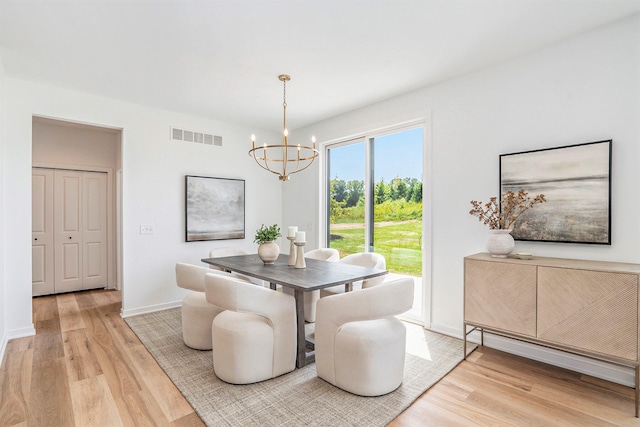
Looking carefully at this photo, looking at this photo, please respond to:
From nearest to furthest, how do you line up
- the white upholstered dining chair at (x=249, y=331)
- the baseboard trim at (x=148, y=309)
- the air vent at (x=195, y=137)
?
the white upholstered dining chair at (x=249, y=331)
the baseboard trim at (x=148, y=309)
the air vent at (x=195, y=137)

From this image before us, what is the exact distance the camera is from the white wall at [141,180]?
3.34 meters

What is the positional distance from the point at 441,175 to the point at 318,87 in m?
1.64

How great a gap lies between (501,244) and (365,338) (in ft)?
4.66

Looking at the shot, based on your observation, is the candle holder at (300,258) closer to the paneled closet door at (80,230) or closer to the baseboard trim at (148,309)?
the baseboard trim at (148,309)

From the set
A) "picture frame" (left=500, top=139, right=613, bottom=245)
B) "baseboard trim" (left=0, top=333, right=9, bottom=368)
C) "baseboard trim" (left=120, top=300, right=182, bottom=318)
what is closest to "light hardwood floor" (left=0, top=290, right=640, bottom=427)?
"baseboard trim" (left=0, top=333, right=9, bottom=368)

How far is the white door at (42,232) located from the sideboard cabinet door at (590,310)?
249 inches

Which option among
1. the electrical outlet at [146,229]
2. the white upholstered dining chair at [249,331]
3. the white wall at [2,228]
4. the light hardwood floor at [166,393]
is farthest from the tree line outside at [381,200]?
the white wall at [2,228]

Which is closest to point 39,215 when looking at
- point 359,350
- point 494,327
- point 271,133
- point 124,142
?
point 124,142

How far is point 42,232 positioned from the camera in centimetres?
488

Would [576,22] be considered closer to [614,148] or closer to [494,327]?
[614,148]

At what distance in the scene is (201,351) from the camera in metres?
2.91

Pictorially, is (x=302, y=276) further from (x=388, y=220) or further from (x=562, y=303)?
(x=562, y=303)

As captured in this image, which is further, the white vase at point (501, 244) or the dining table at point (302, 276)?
the white vase at point (501, 244)

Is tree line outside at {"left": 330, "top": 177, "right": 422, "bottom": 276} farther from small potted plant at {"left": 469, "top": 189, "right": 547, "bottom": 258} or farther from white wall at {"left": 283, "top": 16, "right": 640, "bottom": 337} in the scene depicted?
small potted plant at {"left": 469, "top": 189, "right": 547, "bottom": 258}
